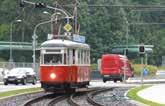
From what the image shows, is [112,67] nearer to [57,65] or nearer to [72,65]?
[72,65]

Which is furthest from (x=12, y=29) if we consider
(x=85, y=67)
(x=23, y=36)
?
(x=85, y=67)

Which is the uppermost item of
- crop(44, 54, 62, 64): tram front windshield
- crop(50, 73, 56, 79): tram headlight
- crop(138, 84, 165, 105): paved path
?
crop(44, 54, 62, 64): tram front windshield

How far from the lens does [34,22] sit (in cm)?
11819

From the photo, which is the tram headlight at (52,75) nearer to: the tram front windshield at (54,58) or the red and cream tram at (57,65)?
the red and cream tram at (57,65)

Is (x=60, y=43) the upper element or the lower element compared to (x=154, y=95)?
upper

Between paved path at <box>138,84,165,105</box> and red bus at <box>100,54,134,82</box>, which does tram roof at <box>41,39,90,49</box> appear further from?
red bus at <box>100,54,134,82</box>

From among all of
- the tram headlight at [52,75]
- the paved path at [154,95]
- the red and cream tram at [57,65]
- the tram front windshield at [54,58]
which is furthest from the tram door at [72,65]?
the paved path at [154,95]

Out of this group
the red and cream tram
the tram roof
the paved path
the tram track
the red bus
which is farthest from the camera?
the red bus

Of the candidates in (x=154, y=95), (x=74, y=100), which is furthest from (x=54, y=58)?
(x=154, y=95)

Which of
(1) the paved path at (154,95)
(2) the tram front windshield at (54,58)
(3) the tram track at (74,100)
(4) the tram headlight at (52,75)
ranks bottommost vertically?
(3) the tram track at (74,100)

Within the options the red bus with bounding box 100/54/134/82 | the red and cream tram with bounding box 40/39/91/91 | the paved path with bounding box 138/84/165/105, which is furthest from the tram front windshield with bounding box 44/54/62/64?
the red bus with bounding box 100/54/134/82

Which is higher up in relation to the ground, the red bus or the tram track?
the red bus

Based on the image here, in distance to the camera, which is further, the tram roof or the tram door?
the tram door

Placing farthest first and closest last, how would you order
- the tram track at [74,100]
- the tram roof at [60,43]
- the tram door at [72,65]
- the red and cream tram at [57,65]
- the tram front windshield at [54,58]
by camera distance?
the tram door at [72,65], the tram roof at [60,43], the tram front windshield at [54,58], the red and cream tram at [57,65], the tram track at [74,100]
